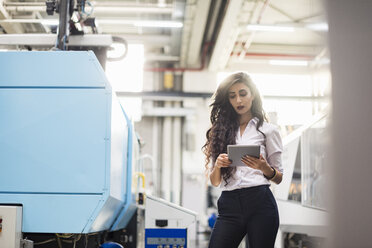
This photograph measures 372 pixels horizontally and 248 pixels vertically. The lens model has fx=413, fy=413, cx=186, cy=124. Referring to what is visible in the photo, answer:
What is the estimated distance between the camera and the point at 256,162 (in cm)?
179

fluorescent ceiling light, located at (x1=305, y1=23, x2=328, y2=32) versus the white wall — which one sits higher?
fluorescent ceiling light, located at (x1=305, y1=23, x2=328, y2=32)

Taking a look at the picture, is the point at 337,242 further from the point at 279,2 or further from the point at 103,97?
the point at 279,2

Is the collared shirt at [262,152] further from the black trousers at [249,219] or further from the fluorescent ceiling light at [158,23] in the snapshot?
the fluorescent ceiling light at [158,23]

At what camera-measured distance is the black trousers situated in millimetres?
1779

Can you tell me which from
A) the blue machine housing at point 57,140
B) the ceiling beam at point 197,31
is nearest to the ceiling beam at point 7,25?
the ceiling beam at point 197,31

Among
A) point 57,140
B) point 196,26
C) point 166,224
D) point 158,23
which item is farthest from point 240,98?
point 196,26

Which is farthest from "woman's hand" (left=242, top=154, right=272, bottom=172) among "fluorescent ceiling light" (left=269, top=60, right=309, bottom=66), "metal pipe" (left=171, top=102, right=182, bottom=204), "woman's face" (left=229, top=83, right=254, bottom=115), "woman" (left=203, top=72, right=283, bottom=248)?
"fluorescent ceiling light" (left=269, top=60, right=309, bottom=66)

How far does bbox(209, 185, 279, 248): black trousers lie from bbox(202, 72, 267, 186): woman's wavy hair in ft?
0.82

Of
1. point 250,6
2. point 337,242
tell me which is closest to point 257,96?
point 337,242

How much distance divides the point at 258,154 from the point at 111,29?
6981 millimetres

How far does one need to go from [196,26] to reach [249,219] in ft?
17.0

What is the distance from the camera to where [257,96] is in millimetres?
2045

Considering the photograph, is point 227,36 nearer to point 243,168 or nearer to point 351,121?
point 243,168

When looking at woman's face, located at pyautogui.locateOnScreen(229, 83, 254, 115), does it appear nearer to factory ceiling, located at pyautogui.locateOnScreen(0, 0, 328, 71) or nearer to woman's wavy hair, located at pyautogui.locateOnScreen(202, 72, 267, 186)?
woman's wavy hair, located at pyautogui.locateOnScreen(202, 72, 267, 186)
